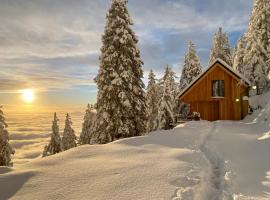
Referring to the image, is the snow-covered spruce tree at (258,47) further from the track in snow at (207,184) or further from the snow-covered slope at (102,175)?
the track in snow at (207,184)

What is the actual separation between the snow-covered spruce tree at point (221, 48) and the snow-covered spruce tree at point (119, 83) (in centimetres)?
4140

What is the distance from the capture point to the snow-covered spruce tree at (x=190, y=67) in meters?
53.8

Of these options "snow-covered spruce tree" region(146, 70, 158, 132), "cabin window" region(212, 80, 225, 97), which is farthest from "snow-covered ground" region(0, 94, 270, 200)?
"snow-covered spruce tree" region(146, 70, 158, 132)

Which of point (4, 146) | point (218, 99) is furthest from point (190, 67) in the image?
point (4, 146)

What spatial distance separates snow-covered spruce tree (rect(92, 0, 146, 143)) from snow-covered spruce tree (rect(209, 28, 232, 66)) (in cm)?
4140

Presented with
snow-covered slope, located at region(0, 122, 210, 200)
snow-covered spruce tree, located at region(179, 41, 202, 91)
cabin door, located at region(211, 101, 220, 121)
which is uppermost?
snow-covered spruce tree, located at region(179, 41, 202, 91)

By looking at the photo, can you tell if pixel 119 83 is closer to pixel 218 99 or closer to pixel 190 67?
pixel 218 99

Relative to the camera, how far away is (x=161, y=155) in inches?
517

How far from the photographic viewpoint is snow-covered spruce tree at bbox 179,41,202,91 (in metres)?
53.8

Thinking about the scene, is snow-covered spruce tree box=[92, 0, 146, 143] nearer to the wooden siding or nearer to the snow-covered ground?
the wooden siding

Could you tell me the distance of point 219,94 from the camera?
3631cm

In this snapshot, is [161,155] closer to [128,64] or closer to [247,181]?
[247,181]

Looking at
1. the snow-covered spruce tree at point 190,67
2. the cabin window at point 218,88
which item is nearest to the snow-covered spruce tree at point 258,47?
the cabin window at point 218,88

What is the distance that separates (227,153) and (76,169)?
803 cm
